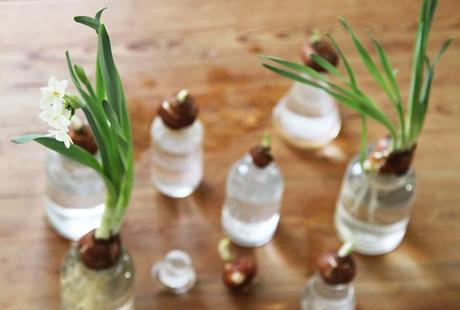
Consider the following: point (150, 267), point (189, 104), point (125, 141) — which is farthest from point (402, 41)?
point (125, 141)

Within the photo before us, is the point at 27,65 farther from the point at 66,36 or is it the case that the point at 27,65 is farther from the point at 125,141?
the point at 125,141

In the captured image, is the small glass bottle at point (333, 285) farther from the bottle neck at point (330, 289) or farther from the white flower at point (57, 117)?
the white flower at point (57, 117)

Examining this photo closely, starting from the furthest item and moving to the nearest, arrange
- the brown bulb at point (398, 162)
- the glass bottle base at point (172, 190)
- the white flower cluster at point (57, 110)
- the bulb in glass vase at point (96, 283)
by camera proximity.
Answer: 1. the glass bottle base at point (172, 190)
2. the brown bulb at point (398, 162)
3. the bulb in glass vase at point (96, 283)
4. the white flower cluster at point (57, 110)

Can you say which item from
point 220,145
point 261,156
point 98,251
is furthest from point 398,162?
point 98,251

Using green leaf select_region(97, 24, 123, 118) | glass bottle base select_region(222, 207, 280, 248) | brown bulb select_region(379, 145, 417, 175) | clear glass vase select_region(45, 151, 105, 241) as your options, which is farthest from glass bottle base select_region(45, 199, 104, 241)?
brown bulb select_region(379, 145, 417, 175)

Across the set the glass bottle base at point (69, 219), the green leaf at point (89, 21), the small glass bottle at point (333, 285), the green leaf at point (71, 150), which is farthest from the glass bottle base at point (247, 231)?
the green leaf at point (89, 21)
